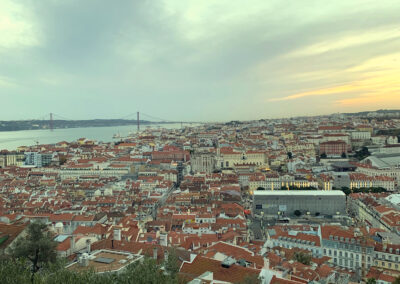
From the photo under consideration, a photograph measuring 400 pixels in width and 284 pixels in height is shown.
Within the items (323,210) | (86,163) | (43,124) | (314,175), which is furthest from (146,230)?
(43,124)

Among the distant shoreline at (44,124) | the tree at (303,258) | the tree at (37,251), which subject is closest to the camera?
the tree at (37,251)

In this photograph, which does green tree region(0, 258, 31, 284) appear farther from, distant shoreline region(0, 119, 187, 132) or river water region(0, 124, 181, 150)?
distant shoreline region(0, 119, 187, 132)

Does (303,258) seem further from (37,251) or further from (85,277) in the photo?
(85,277)

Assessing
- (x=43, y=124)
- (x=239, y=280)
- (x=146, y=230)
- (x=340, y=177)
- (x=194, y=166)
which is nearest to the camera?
(x=239, y=280)

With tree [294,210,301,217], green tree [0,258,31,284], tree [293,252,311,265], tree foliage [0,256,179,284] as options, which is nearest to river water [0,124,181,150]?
tree [294,210,301,217]

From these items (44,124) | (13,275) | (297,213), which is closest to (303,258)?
(13,275)

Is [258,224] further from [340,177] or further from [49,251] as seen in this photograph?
[49,251]

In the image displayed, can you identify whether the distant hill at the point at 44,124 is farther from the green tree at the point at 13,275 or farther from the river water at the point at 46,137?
the green tree at the point at 13,275

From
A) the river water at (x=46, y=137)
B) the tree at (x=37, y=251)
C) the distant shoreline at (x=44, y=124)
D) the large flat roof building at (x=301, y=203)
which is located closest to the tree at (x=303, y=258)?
the tree at (x=37, y=251)

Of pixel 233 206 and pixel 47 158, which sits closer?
pixel 233 206
